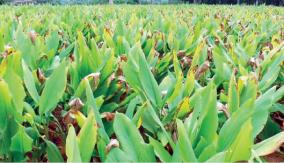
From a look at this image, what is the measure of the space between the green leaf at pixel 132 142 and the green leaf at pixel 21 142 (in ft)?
0.61

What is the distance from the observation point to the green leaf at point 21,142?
2.73ft

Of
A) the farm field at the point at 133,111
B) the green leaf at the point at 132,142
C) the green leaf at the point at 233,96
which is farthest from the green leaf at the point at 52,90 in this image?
the green leaf at the point at 233,96

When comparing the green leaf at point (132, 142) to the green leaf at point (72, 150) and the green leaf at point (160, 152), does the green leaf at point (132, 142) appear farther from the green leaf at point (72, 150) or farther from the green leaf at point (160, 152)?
the green leaf at point (72, 150)

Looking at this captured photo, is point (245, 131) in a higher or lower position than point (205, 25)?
higher

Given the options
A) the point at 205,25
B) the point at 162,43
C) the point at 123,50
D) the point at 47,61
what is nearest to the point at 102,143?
the point at 47,61

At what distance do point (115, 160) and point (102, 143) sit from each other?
8cm

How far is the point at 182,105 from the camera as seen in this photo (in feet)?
3.09

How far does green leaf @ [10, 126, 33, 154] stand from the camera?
832 mm

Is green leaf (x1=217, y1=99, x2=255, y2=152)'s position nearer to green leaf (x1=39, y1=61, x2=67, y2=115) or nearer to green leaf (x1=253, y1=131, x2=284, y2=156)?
green leaf (x1=253, y1=131, x2=284, y2=156)

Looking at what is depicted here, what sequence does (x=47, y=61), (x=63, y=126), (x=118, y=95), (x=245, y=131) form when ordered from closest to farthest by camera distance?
(x=245, y=131)
(x=63, y=126)
(x=118, y=95)
(x=47, y=61)

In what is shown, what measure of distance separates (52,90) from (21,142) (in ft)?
0.48

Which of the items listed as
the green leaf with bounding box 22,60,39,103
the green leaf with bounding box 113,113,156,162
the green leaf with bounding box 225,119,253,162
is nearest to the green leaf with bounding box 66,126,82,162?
the green leaf with bounding box 113,113,156,162

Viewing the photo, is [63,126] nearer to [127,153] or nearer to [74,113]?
[74,113]

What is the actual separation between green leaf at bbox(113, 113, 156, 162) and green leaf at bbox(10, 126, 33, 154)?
186mm
